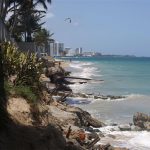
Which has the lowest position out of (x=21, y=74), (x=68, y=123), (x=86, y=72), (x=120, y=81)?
(x=86, y=72)

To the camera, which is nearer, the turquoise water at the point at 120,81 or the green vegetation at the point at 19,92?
the green vegetation at the point at 19,92

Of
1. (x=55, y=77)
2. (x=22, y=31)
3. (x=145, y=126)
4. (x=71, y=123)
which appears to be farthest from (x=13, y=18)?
(x=71, y=123)

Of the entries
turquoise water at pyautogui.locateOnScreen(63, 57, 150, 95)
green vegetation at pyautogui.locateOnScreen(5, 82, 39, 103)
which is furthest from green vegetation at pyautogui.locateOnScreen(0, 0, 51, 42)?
green vegetation at pyautogui.locateOnScreen(5, 82, 39, 103)

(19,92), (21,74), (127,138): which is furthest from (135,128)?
(19,92)

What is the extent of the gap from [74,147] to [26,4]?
108ft

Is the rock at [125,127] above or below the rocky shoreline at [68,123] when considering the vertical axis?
below

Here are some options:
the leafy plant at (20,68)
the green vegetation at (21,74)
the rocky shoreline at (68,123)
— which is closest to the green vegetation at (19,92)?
the green vegetation at (21,74)

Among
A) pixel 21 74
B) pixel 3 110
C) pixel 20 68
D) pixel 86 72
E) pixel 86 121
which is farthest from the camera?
pixel 86 72

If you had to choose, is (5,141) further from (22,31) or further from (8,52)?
(22,31)

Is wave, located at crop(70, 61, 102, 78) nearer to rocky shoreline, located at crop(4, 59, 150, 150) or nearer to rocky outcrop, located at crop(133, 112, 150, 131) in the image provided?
rocky outcrop, located at crop(133, 112, 150, 131)

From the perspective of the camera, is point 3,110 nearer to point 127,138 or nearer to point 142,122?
point 127,138

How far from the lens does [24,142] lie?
9.27 m

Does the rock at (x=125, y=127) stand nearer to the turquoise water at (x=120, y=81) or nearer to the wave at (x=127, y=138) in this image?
the wave at (x=127, y=138)

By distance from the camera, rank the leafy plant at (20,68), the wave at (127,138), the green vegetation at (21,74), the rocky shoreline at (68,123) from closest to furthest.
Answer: the rocky shoreline at (68,123), the green vegetation at (21,74), the leafy plant at (20,68), the wave at (127,138)
